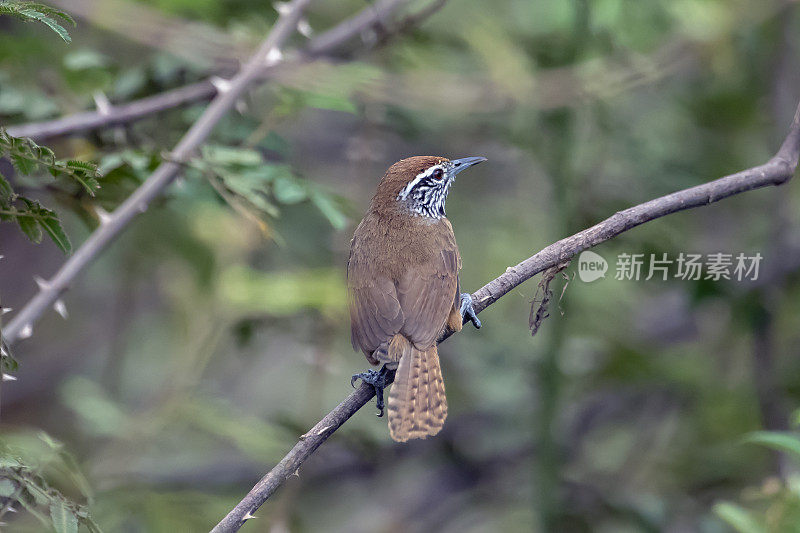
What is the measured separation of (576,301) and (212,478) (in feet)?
7.82

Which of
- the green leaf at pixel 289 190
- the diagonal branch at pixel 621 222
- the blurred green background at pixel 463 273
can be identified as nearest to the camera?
the diagonal branch at pixel 621 222

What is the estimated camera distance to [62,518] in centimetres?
150

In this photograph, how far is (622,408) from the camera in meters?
5.46

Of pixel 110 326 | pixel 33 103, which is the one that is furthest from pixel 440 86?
pixel 110 326

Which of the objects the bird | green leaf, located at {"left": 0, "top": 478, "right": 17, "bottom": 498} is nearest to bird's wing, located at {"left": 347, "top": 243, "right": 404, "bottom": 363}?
the bird

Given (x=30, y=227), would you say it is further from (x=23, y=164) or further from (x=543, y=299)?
(x=543, y=299)

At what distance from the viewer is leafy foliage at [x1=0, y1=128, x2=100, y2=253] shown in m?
1.52

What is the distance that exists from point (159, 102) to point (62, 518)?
2.07 m

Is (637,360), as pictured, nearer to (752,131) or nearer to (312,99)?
(752,131)

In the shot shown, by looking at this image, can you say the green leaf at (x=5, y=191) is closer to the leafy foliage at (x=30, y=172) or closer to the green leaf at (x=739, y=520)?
the leafy foliage at (x=30, y=172)

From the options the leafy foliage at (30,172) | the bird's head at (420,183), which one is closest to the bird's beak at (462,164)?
the bird's head at (420,183)

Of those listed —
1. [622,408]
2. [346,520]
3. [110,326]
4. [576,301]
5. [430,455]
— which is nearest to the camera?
[576,301]

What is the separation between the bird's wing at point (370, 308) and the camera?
2.61 meters

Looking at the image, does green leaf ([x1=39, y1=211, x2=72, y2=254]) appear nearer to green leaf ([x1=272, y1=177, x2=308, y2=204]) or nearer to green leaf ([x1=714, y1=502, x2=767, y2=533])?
green leaf ([x1=272, y1=177, x2=308, y2=204])
